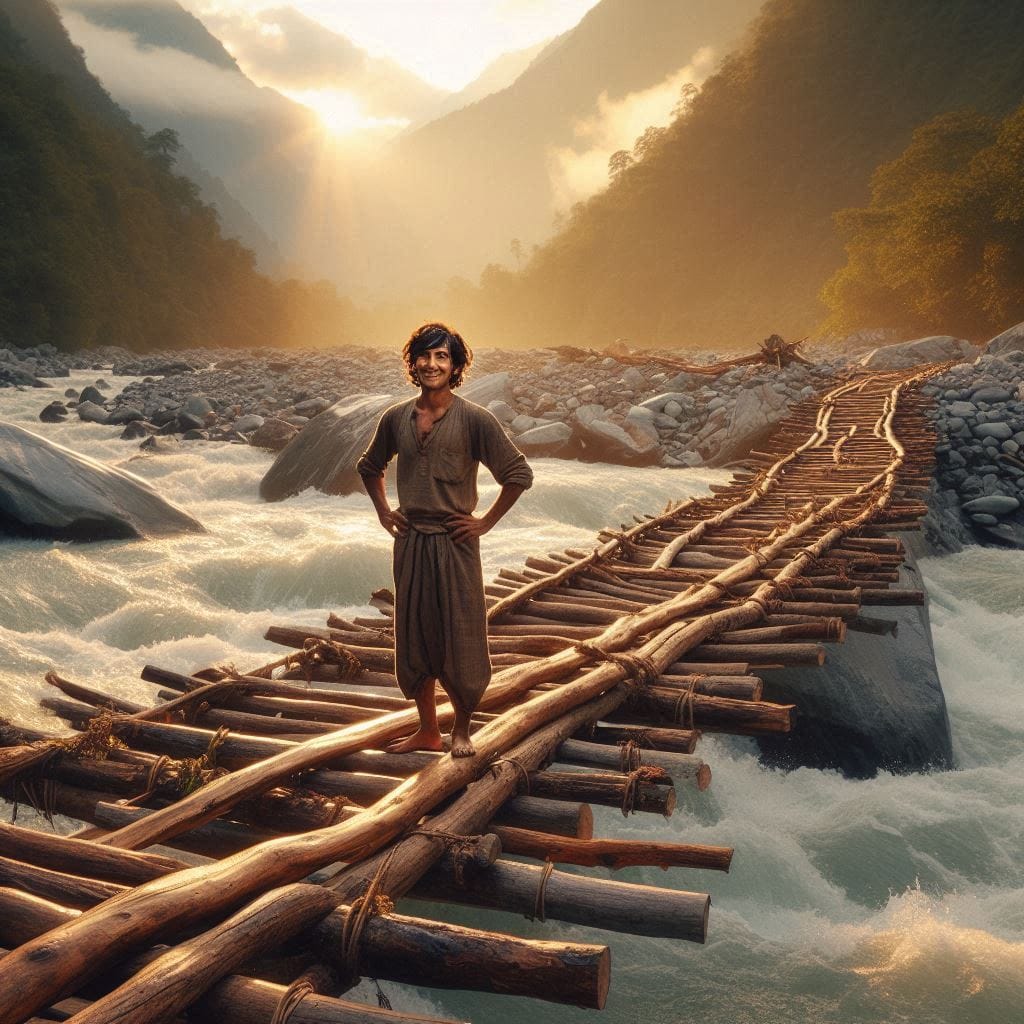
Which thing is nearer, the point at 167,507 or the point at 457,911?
the point at 457,911

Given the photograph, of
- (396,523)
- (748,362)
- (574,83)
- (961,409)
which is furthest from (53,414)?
(574,83)

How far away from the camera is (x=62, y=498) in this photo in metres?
8.76

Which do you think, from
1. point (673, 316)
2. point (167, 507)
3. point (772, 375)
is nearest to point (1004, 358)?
point (772, 375)

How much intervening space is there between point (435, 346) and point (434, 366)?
0.06 metres

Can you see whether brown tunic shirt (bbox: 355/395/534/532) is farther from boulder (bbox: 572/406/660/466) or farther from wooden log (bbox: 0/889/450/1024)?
boulder (bbox: 572/406/660/466)

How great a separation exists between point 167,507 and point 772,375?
470 inches

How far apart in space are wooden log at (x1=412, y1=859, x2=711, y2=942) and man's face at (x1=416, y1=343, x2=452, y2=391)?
145cm

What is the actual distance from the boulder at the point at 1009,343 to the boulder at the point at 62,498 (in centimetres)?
2022

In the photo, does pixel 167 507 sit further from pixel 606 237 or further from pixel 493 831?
pixel 606 237

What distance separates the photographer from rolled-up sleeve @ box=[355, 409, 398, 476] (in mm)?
3162

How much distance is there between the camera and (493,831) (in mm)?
2850

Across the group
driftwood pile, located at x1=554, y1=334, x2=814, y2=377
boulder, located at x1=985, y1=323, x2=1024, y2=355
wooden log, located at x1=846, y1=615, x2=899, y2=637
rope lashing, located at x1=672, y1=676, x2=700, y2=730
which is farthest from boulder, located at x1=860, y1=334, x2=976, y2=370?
rope lashing, located at x1=672, y1=676, x2=700, y2=730

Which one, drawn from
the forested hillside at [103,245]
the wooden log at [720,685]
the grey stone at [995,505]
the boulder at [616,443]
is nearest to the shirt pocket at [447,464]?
the wooden log at [720,685]

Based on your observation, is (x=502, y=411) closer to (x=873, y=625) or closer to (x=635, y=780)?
(x=873, y=625)
